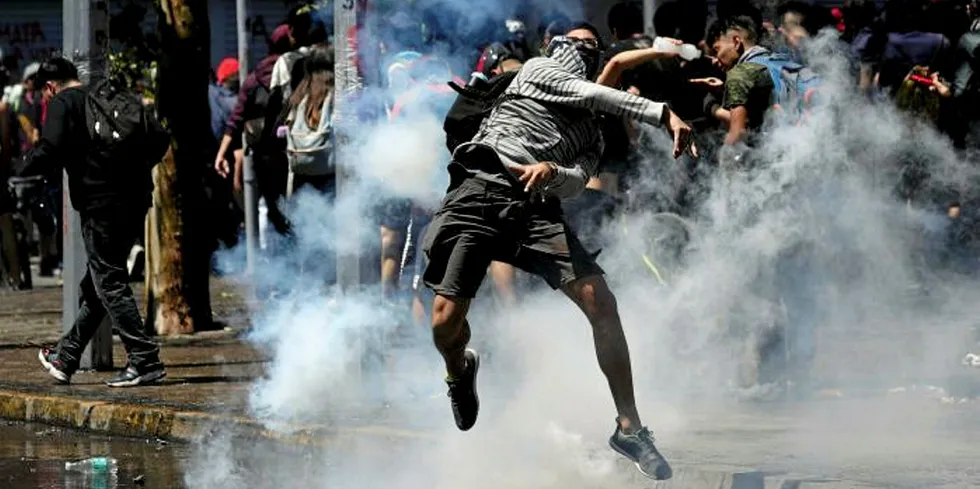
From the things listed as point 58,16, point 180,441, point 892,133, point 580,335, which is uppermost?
point 892,133

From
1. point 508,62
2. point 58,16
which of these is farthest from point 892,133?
point 58,16

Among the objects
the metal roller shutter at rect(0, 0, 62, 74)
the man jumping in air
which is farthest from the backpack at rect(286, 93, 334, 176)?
the metal roller shutter at rect(0, 0, 62, 74)

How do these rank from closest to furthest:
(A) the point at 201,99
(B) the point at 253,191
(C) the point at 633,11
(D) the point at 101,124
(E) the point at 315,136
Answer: (D) the point at 101,124 → (C) the point at 633,11 → (E) the point at 315,136 → (A) the point at 201,99 → (B) the point at 253,191

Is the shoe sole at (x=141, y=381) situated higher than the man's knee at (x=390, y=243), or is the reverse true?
the man's knee at (x=390, y=243)

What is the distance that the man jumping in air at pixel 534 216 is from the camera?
6.93m

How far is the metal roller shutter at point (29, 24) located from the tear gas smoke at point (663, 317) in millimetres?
18051

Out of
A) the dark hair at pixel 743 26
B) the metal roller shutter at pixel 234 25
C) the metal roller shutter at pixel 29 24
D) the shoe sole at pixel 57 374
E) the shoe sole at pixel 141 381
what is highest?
the dark hair at pixel 743 26

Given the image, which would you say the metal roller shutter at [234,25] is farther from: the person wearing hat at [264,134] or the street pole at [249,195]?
the person wearing hat at [264,134]

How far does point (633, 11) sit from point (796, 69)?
1.49m

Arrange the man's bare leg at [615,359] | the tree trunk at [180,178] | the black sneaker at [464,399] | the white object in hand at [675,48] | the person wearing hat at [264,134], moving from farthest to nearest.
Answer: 1. the person wearing hat at [264,134]
2. the tree trunk at [180,178]
3. the black sneaker at [464,399]
4. the white object in hand at [675,48]
5. the man's bare leg at [615,359]

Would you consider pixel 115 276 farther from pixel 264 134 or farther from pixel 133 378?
pixel 264 134

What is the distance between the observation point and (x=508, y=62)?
389 inches

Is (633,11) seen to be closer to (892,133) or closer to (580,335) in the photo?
(892,133)

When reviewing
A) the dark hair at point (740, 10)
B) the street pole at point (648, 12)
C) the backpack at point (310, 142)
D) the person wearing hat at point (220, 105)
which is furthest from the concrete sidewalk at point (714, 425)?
the person wearing hat at point (220, 105)
